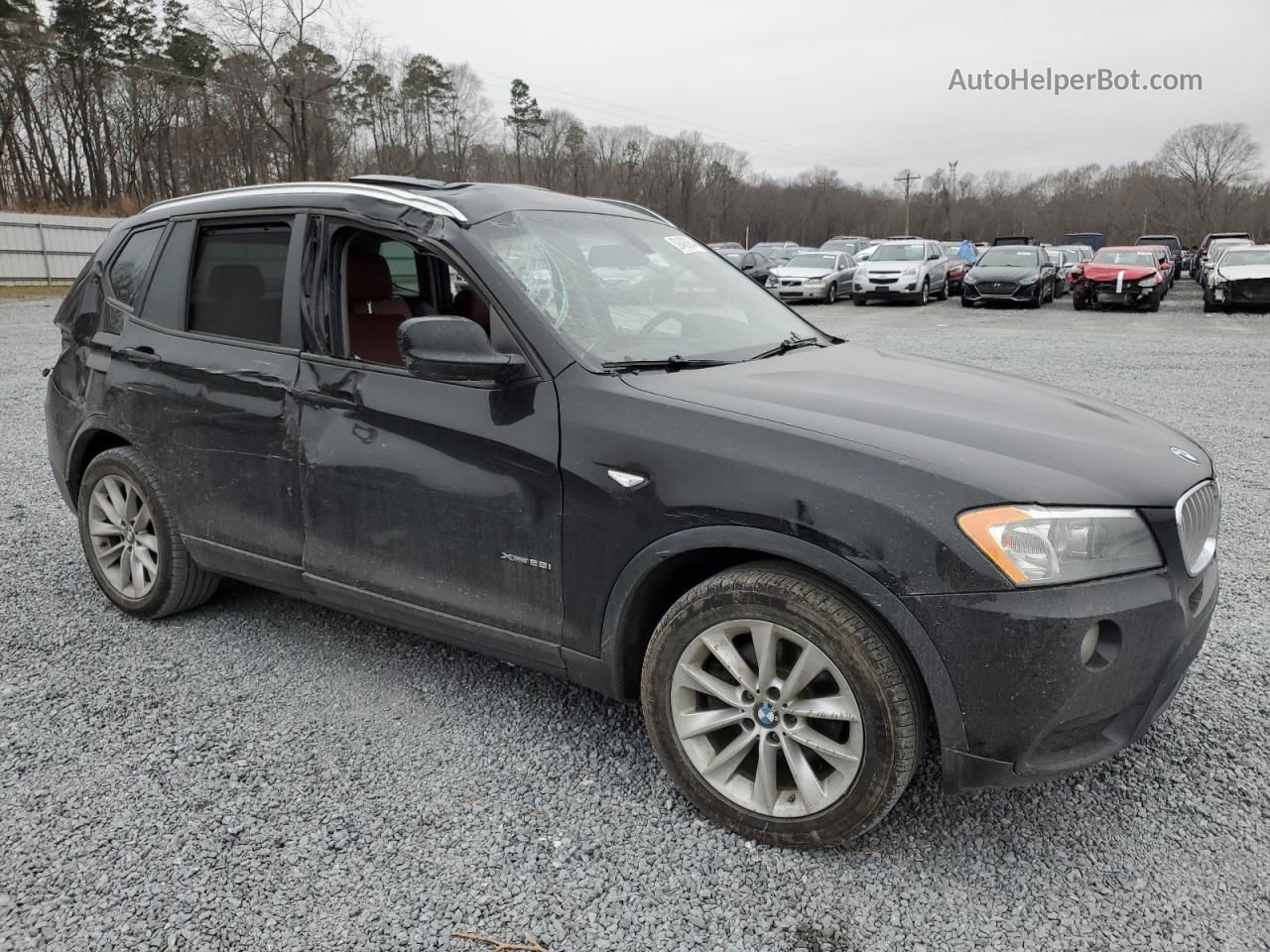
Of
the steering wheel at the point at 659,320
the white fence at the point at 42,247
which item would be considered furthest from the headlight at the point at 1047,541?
the white fence at the point at 42,247

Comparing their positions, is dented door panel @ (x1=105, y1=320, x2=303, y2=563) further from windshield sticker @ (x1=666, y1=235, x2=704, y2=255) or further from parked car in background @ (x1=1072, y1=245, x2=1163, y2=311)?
parked car in background @ (x1=1072, y1=245, x2=1163, y2=311)

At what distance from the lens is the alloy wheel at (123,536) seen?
397 cm

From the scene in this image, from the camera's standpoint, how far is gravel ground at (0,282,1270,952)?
7.51ft

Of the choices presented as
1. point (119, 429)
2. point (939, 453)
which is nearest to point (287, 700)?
point (119, 429)

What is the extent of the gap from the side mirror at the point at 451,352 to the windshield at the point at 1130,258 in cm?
2336

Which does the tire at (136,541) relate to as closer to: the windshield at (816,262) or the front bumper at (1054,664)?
the front bumper at (1054,664)

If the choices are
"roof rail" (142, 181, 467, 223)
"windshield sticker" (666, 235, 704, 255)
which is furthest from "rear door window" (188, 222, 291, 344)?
"windshield sticker" (666, 235, 704, 255)

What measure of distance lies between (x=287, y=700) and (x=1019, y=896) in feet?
8.36

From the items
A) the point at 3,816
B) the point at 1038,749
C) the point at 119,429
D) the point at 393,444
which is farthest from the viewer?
the point at 119,429

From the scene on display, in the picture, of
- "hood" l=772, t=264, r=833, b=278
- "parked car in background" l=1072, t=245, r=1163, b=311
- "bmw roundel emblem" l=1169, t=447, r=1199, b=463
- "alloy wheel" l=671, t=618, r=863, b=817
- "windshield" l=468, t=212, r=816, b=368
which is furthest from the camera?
"hood" l=772, t=264, r=833, b=278

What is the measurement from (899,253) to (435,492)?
25270 mm

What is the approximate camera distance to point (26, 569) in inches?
189

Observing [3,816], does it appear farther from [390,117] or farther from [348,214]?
[390,117]

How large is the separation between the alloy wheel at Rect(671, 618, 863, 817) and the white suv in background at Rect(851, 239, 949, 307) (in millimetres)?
23776
